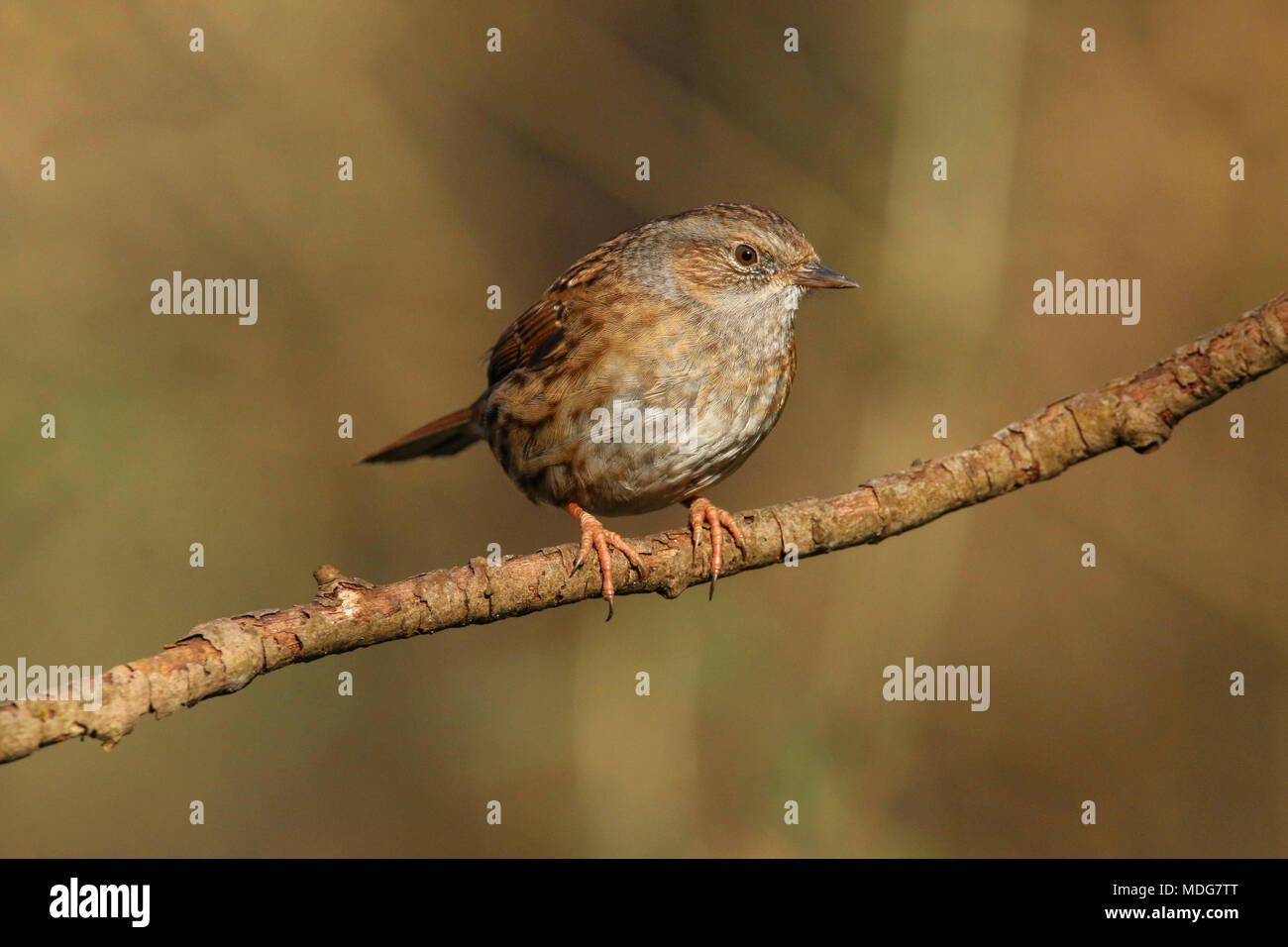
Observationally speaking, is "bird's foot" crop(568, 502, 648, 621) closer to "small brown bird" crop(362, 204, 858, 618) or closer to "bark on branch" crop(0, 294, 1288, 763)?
"bark on branch" crop(0, 294, 1288, 763)

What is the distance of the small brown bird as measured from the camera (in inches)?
172

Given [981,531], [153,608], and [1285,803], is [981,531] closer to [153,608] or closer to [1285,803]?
[1285,803]

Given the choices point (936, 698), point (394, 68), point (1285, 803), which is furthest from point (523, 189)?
point (1285, 803)

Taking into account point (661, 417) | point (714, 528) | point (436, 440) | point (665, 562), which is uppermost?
point (436, 440)

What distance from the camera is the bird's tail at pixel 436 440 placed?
5441 millimetres

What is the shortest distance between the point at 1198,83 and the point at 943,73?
68.0 inches

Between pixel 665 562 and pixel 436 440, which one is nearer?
pixel 665 562

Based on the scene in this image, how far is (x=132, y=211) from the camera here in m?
6.46

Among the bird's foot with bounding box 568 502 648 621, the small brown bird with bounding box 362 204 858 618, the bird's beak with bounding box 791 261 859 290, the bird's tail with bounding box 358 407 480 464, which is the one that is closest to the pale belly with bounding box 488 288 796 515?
the small brown bird with bounding box 362 204 858 618

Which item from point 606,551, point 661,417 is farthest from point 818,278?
point 606,551

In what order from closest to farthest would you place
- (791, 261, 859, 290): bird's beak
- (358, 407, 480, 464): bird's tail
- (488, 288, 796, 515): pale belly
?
(488, 288, 796, 515): pale belly < (791, 261, 859, 290): bird's beak < (358, 407, 480, 464): bird's tail

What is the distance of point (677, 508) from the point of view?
635 centimetres

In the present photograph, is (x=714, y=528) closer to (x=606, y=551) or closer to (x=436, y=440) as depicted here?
(x=606, y=551)

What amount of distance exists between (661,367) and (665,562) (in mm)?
845
